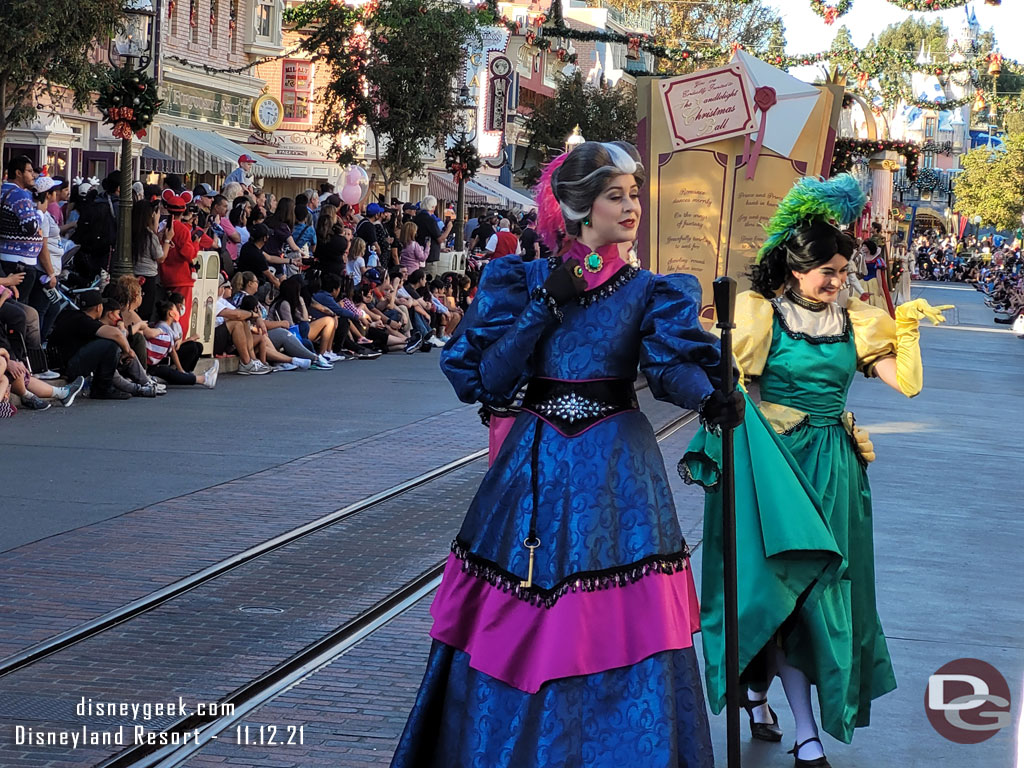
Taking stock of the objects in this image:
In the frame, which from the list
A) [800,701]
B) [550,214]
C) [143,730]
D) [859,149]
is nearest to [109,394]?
[143,730]

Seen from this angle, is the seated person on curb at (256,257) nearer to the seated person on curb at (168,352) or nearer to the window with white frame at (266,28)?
the seated person on curb at (168,352)

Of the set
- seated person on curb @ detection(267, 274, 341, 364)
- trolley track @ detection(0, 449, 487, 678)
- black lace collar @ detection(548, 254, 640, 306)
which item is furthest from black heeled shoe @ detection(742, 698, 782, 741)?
seated person on curb @ detection(267, 274, 341, 364)

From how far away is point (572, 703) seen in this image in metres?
3.99

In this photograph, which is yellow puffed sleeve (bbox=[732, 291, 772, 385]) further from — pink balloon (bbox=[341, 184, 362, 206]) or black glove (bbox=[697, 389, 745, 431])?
pink balloon (bbox=[341, 184, 362, 206])

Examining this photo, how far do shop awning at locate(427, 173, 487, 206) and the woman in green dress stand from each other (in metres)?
43.3

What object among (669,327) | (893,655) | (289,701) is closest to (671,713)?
(669,327)

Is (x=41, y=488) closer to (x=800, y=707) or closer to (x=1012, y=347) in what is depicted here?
(x=800, y=707)

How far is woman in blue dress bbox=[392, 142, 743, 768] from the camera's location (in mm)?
3990

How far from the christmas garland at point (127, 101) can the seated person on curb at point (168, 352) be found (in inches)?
74.2

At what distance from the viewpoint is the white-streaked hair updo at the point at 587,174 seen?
13.8 feet

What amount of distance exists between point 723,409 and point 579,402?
15.8 inches

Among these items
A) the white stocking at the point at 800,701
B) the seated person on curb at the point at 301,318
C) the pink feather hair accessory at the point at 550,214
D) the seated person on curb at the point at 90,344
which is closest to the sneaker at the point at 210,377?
the seated person on curb at the point at 90,344

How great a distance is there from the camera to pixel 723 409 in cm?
396

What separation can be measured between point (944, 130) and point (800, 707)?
12554 cm
